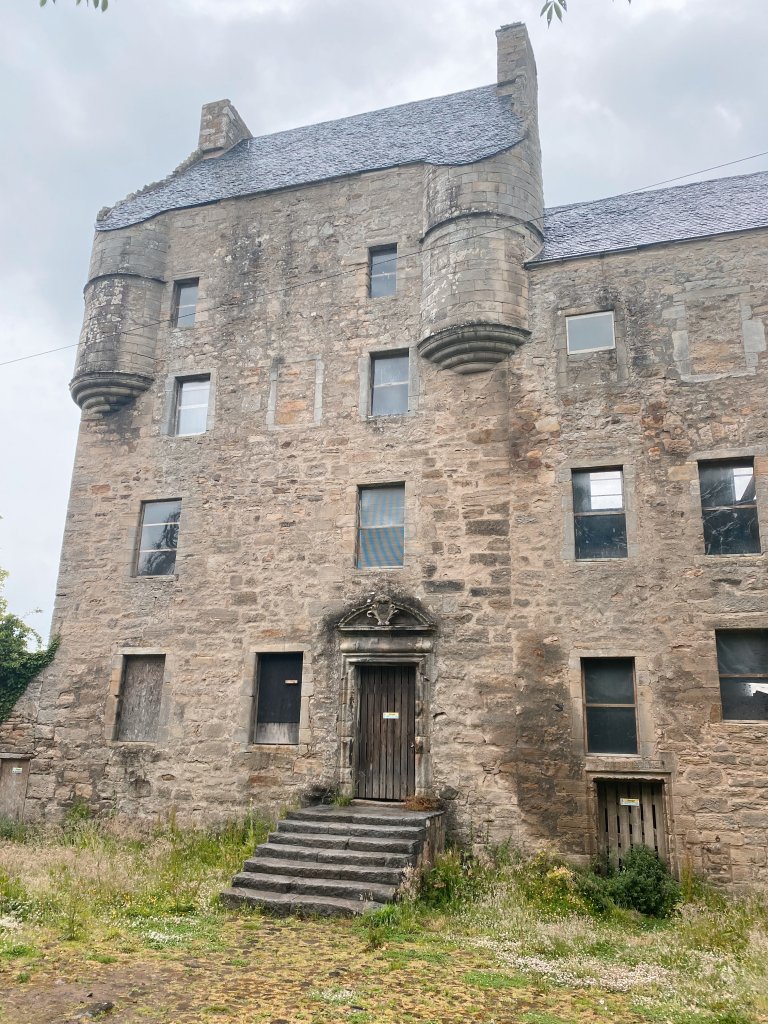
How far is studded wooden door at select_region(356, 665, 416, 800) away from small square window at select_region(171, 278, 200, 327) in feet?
25.0

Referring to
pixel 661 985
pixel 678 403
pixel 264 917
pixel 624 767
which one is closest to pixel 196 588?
pixel 264 917

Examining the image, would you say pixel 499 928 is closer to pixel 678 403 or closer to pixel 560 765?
pixel 560 765

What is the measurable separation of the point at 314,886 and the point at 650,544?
21.1 ft

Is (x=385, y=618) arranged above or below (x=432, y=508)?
below

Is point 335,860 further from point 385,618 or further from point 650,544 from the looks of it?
point 650,544

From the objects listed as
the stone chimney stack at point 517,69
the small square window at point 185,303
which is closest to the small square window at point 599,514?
the stone chimney stack at point 517,69

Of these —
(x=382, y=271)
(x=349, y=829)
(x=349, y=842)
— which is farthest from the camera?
(x=382, y=271)

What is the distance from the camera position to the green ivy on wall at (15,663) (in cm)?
1402

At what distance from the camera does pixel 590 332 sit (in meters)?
12.7

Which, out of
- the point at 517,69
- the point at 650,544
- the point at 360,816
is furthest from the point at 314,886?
the point at 517,69

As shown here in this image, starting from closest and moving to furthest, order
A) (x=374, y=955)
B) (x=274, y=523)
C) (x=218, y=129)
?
(x=374, y=955)
(x=274, y=523)
(x=218, y=129)

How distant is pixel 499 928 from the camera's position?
8.54m

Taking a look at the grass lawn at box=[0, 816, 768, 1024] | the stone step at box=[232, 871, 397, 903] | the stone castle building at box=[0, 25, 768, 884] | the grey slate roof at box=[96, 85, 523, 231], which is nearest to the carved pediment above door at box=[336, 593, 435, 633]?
the stone castle building at box=[0, 25, 768, 884]

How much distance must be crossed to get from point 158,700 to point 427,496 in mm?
5679
